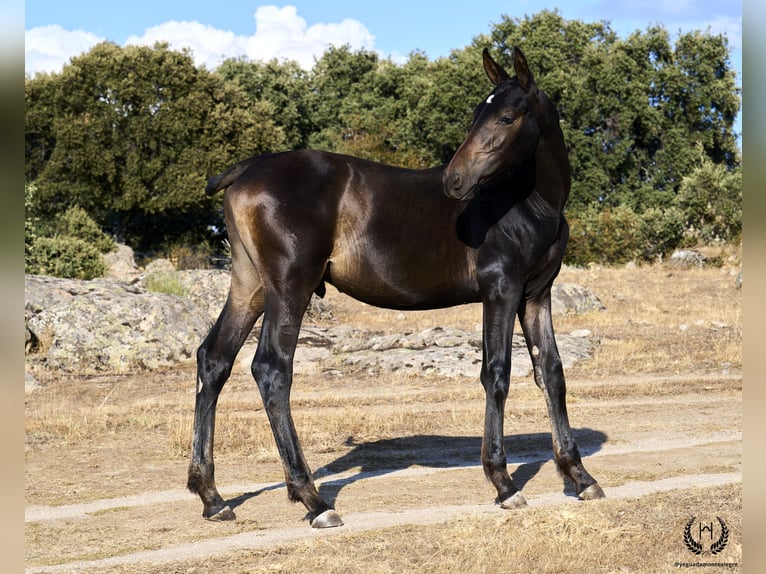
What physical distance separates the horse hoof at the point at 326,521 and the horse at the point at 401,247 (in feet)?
0.05

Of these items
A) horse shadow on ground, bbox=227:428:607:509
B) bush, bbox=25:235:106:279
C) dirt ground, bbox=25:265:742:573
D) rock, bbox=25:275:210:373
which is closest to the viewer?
dirt ground, bbox=25:265:742:573

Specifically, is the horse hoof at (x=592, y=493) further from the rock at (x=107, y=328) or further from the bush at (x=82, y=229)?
the bush at (x=82, y=229)

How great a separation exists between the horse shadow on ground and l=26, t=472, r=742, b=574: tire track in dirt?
1.72 feet

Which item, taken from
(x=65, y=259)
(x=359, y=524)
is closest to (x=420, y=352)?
(x=359, y=524)

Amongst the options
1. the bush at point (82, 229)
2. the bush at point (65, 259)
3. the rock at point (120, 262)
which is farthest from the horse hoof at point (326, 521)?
the bush at point (82, 229)

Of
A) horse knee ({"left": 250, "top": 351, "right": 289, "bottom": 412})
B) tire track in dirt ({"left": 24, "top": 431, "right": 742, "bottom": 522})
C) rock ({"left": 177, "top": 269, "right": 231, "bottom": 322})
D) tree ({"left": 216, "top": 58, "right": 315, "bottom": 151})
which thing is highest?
tree ({"left": 216, "top": 58, "right": 315, "bottom": 151})

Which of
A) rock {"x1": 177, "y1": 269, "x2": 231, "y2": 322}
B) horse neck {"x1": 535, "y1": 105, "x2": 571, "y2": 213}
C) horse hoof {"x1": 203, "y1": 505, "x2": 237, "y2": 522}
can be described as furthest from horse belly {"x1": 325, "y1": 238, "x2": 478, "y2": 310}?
rock {"x1": 177, "y1": 269, "x2": 231, "y2": 322}

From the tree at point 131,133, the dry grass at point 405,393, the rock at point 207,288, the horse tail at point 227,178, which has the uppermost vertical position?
the tree at point 131,133

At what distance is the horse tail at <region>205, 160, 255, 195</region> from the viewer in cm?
745

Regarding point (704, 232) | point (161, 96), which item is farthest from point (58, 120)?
point (704, 232)

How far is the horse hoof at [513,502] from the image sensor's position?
→ 7.12 m

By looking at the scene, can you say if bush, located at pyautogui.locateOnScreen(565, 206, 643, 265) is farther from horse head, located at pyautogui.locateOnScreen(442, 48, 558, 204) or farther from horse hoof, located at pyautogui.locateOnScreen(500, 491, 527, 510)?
horse hoof, located at pyautogui.locateOnScreen(500, 491, 527, 510)

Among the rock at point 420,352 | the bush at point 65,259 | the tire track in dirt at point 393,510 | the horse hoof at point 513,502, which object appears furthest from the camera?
the bush at point 65,259

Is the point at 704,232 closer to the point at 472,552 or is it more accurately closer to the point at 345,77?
the point at 345,77
